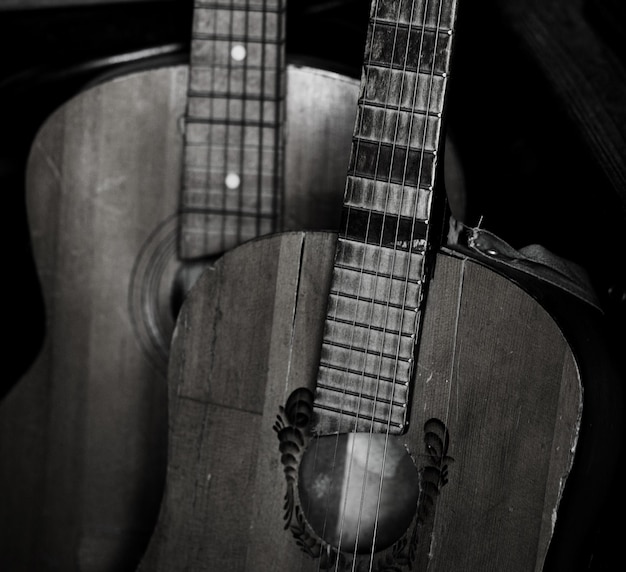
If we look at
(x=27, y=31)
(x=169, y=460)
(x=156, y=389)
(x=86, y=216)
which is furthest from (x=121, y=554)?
(x=27, y=31)

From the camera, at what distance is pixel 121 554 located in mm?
1364

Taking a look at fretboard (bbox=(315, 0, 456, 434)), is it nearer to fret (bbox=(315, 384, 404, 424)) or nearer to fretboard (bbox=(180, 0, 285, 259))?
fret (bbox=(315, 384, 404, 424))

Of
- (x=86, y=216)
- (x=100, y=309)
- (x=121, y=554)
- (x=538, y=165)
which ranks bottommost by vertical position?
(x=121, y=554)

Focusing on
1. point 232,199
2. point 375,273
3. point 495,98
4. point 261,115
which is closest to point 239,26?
point 261,115

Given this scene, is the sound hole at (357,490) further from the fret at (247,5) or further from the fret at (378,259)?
the fret at (247,5)

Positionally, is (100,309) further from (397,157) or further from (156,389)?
(397,157)

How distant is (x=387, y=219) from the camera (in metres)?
0.95

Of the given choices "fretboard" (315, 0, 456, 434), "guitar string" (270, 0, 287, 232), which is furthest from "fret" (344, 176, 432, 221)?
"guitar string" (270, 0, 287, 232)

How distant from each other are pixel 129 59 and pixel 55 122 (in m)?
0.17

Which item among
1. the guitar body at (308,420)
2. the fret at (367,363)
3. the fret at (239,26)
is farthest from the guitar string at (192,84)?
the fret at (367,363)

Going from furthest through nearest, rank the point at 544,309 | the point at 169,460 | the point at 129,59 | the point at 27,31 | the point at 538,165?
1. the point at 27,31
2. the point at 129,59
3. the point at 538,165
4. the point at 169,460
5. the point at 544,309

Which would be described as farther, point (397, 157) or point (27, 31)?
point (27, 31)

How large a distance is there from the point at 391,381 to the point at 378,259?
0.14m

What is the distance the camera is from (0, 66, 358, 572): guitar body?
52.2 inches
